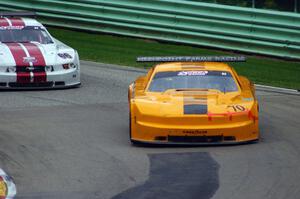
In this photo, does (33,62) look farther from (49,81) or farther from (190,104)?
(190,104)

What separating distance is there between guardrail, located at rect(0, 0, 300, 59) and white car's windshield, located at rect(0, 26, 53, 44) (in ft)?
15.6

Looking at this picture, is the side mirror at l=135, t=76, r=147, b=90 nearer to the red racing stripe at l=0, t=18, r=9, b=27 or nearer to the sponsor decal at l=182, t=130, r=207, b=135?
the sponsor decal at l=182, t=130, r=207, b=135

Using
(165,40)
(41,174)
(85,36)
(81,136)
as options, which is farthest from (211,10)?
(41,174)

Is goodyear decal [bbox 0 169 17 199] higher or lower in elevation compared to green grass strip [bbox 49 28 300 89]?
higher

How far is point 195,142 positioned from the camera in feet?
44.2

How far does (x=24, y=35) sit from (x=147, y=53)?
13.0 ft

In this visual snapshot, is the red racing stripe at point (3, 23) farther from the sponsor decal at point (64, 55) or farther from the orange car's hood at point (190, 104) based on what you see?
the orange car's hood at point (190, 104)

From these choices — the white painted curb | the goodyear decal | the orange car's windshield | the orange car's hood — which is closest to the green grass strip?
the white painted curb

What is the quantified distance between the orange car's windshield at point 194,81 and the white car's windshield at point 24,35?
586 centimetres

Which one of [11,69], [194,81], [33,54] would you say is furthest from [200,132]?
[33,54]

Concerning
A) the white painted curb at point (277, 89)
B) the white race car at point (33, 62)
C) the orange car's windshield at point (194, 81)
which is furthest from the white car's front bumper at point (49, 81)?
the orange car's windshield at point (194, 81)

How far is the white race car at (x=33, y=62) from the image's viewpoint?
18.7 meters

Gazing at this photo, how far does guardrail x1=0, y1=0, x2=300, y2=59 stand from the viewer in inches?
886

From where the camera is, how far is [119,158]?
12.8 metres
